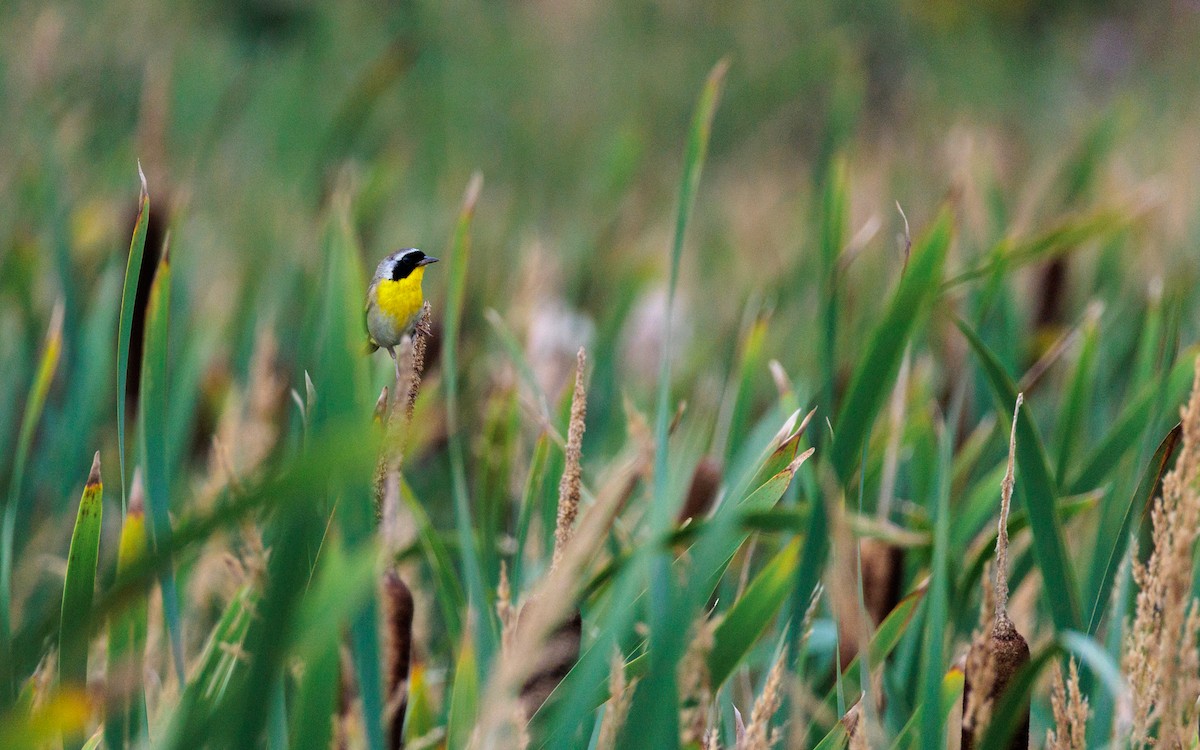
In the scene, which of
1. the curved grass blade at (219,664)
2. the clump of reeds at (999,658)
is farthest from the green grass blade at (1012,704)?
the curved grass blade at (219,664)

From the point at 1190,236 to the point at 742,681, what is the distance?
1.30 m

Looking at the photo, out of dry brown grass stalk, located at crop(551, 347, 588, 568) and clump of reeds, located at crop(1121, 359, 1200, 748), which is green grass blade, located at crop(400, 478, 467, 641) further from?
clump of reeds, located at crop(1121, 359, 1200, 748)

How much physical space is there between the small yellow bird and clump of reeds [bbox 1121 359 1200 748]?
0.86 feet

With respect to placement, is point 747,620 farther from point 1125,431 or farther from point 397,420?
point 1125,431

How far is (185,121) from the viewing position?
2600mm

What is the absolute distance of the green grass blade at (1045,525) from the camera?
1.47 feet

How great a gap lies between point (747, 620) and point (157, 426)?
0.24 metres

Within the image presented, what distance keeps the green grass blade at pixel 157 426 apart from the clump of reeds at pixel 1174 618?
1.19 ft

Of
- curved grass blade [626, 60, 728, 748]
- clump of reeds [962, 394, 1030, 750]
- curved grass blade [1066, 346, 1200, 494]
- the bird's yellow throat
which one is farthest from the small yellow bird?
curved grass blade [1066, 346, 1200, 494]

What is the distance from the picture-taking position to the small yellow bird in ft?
1.03

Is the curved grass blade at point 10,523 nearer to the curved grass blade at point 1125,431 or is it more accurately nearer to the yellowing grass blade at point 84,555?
the yellowing grass blade at point 84,555

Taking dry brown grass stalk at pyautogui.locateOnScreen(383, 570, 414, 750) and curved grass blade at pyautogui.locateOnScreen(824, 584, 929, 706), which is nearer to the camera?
dry brown grass stalk at pyautogui.locateOnScreen(383, 570, 414, 750)

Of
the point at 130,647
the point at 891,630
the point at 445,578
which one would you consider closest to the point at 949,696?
the point at 891,630

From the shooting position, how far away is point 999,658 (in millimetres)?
384
